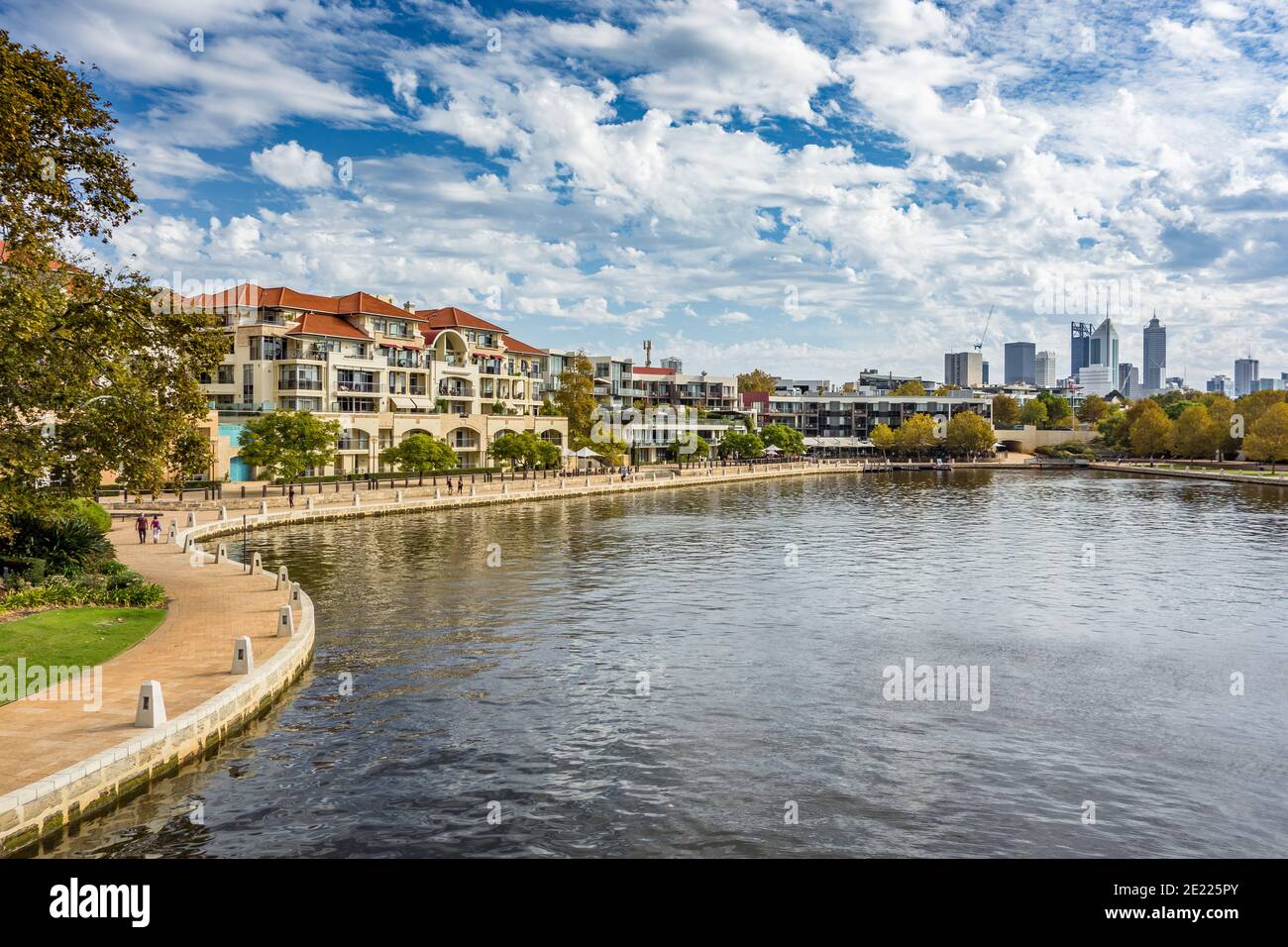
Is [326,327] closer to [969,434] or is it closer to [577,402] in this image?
[577,402]

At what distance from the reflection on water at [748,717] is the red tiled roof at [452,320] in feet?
210

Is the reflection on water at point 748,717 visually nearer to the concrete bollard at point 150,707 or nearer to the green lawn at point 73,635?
the concrete bollard at point 150,707

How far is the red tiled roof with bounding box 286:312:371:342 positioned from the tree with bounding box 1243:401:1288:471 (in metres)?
114

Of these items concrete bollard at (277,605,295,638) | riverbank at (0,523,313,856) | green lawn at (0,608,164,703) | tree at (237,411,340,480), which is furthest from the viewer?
tree at (237,411,340,480)

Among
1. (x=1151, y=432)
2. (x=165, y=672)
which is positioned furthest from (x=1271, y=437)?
(x=165, y=672)

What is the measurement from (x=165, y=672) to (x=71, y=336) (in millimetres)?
9709

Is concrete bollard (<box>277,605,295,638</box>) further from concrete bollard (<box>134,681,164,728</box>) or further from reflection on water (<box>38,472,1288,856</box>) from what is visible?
concrete bollard (<box>134,681,164,728</box>)

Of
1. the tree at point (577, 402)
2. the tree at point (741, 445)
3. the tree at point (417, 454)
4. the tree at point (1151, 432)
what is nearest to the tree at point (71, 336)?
the tree at point (417, 454)

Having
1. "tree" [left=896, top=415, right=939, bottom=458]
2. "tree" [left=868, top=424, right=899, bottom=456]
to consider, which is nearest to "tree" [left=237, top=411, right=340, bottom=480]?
"tree" [left=896, top=415, right=939, bottom=458]

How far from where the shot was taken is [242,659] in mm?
20797

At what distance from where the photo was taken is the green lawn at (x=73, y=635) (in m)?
20.8

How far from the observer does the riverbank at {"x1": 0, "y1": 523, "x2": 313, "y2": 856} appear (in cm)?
1440
